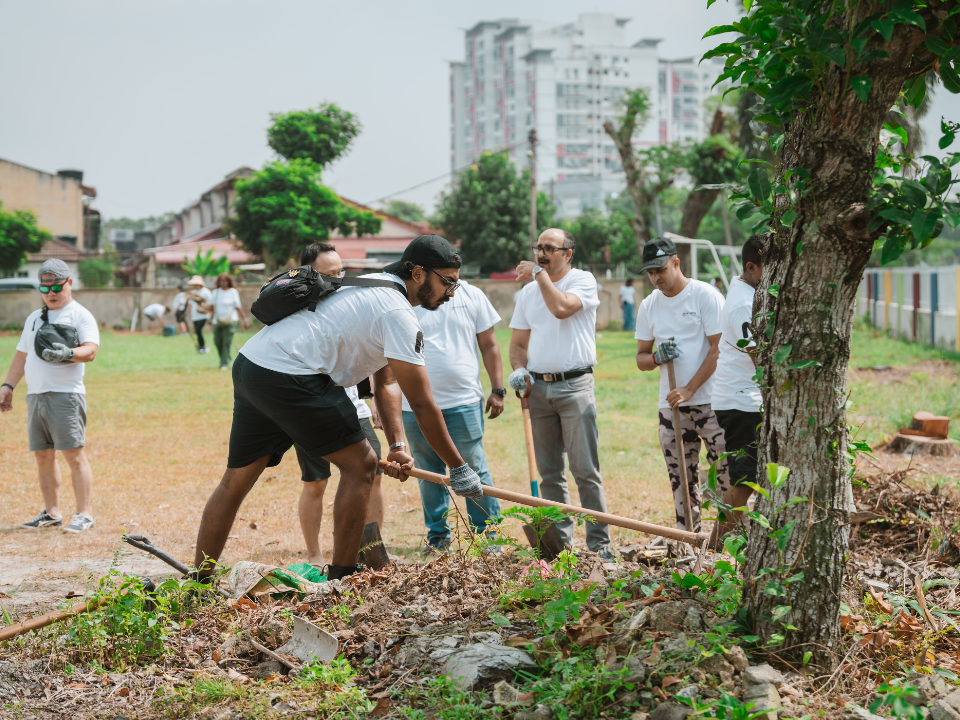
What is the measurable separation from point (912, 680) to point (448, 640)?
5.35 ft

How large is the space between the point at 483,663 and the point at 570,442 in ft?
7.13

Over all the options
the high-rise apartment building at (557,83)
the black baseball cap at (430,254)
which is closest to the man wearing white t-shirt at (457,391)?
the black baseball cap at (430,254)

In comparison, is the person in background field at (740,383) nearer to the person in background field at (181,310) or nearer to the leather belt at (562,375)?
the leather belt at (562,375)

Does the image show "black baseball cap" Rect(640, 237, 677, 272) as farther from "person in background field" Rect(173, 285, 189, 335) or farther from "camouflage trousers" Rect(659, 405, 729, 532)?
"person in background field" Rect(173, 285, 189, 335)

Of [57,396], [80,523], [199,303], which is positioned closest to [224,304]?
[199,303]

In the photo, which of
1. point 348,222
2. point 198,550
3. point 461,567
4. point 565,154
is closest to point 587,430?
point 461,567

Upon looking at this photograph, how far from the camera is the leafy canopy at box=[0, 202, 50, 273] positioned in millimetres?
41497

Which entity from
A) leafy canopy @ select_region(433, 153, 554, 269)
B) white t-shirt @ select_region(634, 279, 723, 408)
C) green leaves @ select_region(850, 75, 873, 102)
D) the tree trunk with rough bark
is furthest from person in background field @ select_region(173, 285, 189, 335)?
green leaves @ select_region(850, 75, 873, 102)

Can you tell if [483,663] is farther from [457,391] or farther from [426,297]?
[457,391]

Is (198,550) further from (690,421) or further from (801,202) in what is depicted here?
(801,202)

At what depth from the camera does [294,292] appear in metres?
3.86

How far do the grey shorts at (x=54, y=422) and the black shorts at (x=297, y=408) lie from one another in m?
2.29

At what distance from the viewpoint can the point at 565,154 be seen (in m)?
122

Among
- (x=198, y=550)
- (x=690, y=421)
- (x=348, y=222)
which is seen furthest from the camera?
(x=348, y=222)
